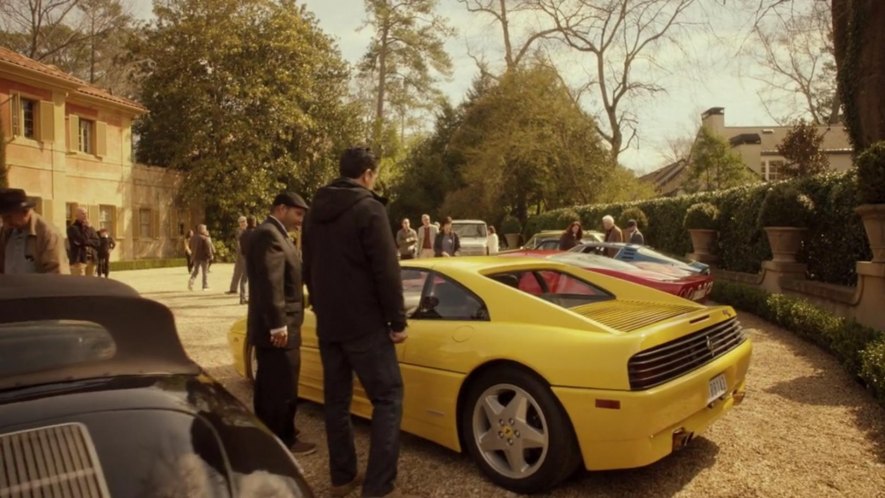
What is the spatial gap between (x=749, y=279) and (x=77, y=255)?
46.1 feet

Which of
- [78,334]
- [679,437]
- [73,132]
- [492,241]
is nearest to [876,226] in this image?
[679,437]

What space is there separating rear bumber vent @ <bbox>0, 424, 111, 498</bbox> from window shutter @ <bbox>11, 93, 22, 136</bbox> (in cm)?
2732

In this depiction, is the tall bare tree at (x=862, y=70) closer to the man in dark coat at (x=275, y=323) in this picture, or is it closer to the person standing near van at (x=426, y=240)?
the person standing near van at (x=426, y=240)

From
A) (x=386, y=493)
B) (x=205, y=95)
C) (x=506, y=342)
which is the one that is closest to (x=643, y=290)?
(x=506, y=342)

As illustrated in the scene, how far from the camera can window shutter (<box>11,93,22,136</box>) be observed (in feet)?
77.6

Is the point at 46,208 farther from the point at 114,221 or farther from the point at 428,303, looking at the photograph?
the point at 428,303

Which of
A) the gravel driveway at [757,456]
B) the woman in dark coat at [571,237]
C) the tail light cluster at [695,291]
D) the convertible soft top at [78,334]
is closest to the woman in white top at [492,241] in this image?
the woman in dark coat at [571,237]

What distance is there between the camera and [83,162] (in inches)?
1075

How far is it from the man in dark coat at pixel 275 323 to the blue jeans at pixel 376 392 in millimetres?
661

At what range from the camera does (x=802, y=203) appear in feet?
32.2

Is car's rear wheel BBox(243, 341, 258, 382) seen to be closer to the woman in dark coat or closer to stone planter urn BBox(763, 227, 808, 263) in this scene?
the woman in dark coat

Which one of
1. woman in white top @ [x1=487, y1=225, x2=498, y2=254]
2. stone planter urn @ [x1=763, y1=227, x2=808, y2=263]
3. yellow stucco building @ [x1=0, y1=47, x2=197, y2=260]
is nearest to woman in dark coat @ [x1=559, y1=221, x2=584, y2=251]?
stone planter urn @ [x1=763, y1=227, x2=808, y2=263]

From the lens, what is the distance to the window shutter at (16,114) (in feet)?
77.6

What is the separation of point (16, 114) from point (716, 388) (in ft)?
91.4
